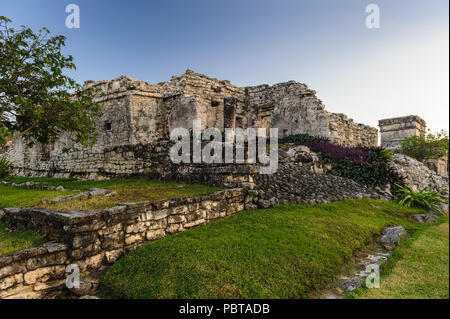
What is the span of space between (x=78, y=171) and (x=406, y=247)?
11132 millimetres

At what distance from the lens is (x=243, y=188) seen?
20.6 feet

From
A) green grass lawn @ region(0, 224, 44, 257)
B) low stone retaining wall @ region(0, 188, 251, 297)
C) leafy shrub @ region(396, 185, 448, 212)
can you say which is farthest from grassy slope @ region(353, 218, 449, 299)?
green grass lawn @ region(0, 224, 44, 257)

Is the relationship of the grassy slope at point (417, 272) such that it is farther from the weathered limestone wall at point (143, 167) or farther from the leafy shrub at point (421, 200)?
the leafy shrub at point (421, 200)

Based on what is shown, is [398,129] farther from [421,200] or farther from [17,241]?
[17,241]

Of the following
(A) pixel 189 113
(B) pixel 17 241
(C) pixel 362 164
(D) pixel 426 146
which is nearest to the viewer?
(B) pixel 17 241

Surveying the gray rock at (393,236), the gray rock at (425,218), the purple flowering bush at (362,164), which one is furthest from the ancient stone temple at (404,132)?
the gray rock at (393,236)

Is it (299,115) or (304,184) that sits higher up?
(299,115)

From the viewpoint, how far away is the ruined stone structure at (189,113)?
1451cm

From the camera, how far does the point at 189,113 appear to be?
47.5 ft

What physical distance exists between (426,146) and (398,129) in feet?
5.45

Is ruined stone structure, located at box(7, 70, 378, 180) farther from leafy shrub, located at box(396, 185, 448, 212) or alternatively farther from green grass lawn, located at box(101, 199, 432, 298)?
green grass lawn, located at box(101, 199, 432, 298)

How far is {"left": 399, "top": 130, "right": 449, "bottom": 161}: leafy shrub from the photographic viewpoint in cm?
1257

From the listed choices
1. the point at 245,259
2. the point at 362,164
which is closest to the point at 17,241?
the point at 245,259
